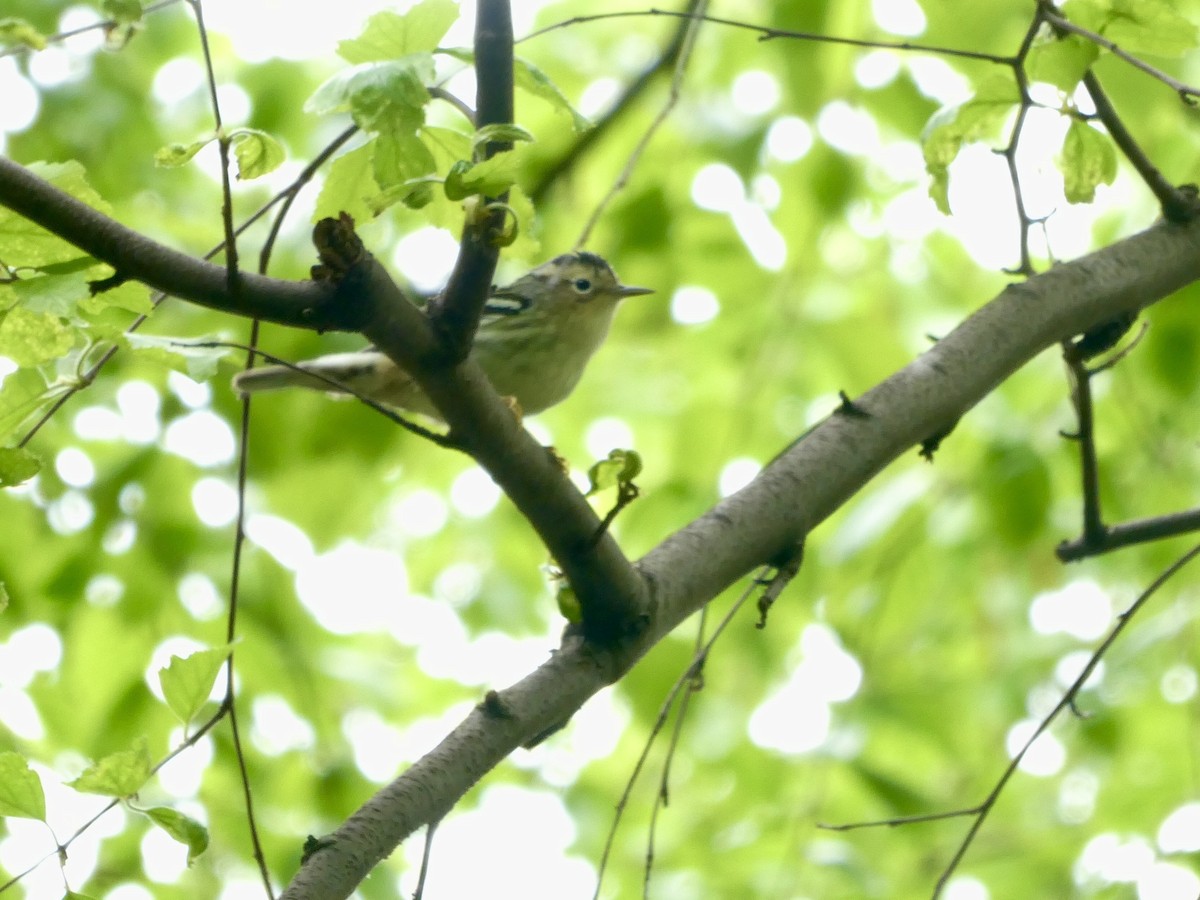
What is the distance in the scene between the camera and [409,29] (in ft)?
5.55

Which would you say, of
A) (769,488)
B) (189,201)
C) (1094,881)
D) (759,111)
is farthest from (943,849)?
(189,201)

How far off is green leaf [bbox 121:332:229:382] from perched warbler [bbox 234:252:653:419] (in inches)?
67.0

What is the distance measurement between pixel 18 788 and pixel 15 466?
398mm

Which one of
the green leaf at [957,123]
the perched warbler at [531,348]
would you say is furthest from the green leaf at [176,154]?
the perched warbler at [531,348]

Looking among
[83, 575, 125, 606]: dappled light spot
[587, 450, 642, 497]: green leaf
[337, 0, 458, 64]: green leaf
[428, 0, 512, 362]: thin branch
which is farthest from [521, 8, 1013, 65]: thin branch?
[83, 575, 125, 606]: dappled light spot

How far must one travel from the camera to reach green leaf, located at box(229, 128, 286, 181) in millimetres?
1590

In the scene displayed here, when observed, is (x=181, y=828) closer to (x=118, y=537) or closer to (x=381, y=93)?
(x=381, y=93)

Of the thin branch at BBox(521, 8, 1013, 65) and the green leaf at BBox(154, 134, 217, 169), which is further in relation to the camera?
the thin branch at BBox(521, 8, 1013, 65)

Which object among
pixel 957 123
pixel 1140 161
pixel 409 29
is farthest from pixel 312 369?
pixel 1140 161

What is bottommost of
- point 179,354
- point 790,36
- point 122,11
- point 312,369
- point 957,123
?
point 179,354

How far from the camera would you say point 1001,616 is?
5328 millimetres

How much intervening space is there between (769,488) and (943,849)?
3.23 metres

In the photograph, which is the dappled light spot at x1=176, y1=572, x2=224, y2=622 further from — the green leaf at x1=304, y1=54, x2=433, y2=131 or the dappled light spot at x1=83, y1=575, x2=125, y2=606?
the green leaf at x1=304, y1=54, x2=433, y2=131

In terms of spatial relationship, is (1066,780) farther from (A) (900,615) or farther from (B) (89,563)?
(B) (89,563)
